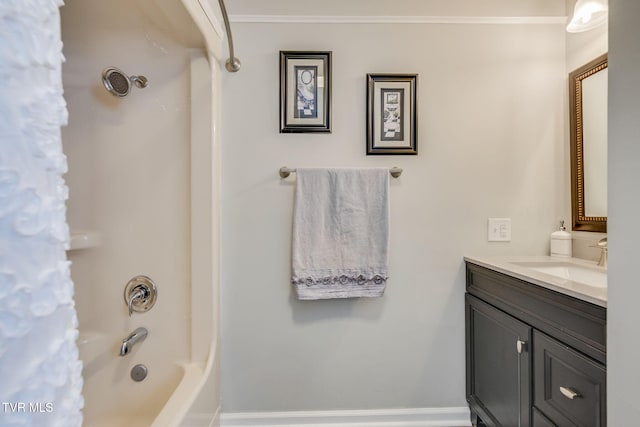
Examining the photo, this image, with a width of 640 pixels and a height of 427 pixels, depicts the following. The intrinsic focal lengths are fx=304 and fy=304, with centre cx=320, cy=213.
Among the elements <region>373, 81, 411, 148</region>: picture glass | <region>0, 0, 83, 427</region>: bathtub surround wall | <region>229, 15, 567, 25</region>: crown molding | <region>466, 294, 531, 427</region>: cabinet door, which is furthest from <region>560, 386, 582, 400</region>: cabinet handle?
<region>229, 15, 567, 25</region>: crown molding

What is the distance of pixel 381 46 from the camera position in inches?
60.7

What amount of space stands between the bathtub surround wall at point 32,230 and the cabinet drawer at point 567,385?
1.20 m

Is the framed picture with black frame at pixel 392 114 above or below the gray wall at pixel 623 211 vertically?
above

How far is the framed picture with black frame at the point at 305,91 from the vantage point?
1512mm

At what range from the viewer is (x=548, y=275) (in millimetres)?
1095

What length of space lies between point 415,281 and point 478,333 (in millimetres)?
370

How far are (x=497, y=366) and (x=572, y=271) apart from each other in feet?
1.80

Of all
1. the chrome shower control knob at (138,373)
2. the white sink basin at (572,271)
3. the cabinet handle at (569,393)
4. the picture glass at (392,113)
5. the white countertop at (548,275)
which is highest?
the picture glass at (392,113)

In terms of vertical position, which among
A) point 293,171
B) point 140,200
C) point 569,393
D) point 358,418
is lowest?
point 358,418

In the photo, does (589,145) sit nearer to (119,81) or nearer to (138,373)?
(119,81)

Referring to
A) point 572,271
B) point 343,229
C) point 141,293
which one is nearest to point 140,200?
point 141,293

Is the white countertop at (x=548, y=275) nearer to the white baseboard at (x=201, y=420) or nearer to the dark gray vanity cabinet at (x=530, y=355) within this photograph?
the dark gray vanity cabinet at (x=530, y=355)

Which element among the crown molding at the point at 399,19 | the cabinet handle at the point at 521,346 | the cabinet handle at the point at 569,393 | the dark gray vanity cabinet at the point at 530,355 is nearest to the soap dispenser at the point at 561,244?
the dark gray vanity cabinet at the point at 530,355

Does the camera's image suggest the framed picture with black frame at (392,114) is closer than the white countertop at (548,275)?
No
